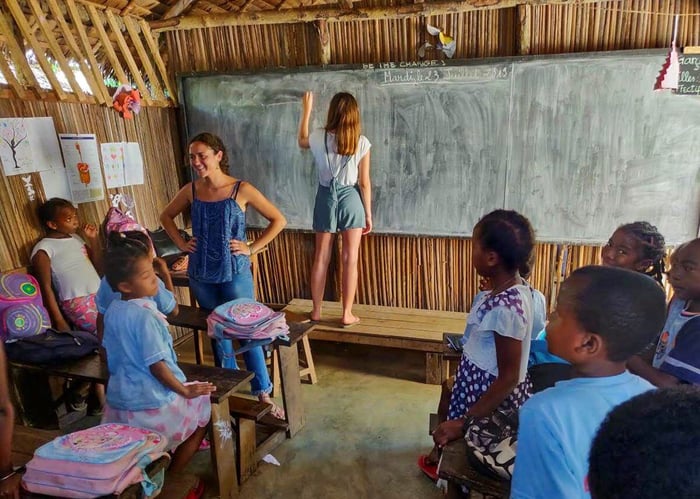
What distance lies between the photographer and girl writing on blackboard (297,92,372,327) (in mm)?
2953

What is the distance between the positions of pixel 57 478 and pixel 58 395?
1.85 meters

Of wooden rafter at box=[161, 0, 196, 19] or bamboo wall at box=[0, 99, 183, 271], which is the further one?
wooden rafter at box=[161, 0, 196, 19]

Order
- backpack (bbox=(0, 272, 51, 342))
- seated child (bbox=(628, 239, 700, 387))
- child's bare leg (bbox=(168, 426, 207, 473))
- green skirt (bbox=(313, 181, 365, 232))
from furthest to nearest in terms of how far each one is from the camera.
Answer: green skirt (bbox=(313, 181, 365, 232)) → backpack (bbox=(0, 272, 51, 342)) → child's bare leg (bbox=(168, 426, 207, 473)) → seated child (bbox=(628, 239, 700, 387))

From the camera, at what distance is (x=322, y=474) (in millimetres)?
2373

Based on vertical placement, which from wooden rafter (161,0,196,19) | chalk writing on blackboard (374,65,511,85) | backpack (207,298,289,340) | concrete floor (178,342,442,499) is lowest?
concrete floor (178,342,442,499)

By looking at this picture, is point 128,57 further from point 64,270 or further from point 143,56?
point 64,270

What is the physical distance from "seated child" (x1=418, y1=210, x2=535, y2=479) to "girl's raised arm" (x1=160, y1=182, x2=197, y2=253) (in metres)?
1.70

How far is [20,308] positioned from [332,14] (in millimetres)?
2789

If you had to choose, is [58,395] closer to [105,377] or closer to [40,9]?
[105,377]

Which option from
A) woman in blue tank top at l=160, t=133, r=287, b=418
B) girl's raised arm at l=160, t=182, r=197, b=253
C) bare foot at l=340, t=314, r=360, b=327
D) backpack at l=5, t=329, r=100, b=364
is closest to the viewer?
backpack at l=5, t=329, r=100, b=364

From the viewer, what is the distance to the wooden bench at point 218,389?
2.02 meters

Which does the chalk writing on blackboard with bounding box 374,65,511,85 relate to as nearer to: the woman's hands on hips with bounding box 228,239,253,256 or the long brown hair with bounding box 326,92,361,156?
the long brown hair with bounding box 326,92,361,156

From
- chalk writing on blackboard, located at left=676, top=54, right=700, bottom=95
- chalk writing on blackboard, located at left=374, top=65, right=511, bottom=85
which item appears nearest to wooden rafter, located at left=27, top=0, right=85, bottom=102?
chalk writing on blackboard, located at left=374, top=65, right=511, bottom=85

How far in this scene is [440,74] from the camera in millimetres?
3291
